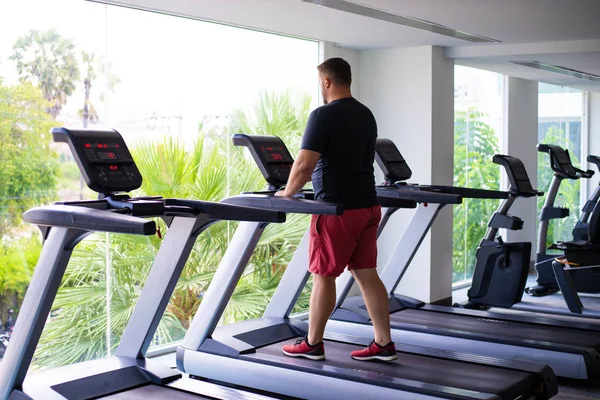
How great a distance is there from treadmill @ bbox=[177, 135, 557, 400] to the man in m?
0.26

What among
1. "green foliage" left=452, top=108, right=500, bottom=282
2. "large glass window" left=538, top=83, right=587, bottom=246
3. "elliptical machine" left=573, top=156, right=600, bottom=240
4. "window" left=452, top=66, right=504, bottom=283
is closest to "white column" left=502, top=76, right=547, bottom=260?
"window" left=452, top=66, right=504, bottom=283

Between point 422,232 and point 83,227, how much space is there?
10.4 ft

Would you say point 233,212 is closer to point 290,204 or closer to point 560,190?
point 290,204

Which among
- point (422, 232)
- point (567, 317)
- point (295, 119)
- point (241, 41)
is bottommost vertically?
point (567, 317)

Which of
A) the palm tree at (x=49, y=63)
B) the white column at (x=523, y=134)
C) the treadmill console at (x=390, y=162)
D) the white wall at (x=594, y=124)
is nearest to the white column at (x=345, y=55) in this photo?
the treadmill console at (x=390, y=162)

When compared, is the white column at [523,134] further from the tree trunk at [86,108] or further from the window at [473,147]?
the tree trunk at [86,108]

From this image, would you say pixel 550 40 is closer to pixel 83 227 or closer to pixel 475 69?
pixel 475 69

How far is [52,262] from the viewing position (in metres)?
3.51

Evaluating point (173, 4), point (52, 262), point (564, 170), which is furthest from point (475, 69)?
point (52, 262)

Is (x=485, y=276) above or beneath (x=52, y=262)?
beneath

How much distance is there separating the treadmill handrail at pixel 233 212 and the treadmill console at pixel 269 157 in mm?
1088

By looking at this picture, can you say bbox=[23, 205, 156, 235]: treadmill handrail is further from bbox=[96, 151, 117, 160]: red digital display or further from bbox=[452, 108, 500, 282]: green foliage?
bbox=[452, 108, 500, 282]: green foliage

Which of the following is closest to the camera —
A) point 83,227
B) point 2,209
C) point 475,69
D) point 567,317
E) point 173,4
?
point 83,227

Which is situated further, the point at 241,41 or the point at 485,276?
the point at 485,276
